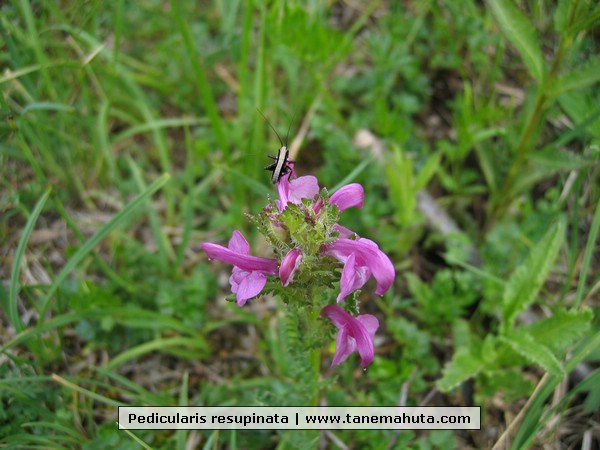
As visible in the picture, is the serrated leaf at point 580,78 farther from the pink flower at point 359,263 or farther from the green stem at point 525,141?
the pink flower at point 359,263

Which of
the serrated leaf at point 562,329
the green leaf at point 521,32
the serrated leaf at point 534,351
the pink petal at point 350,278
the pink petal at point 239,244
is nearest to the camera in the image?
the pink petal at point 350,278

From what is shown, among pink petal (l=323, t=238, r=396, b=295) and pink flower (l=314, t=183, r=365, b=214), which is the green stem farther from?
pink petal (l=323, t=238, r=396, b=295)

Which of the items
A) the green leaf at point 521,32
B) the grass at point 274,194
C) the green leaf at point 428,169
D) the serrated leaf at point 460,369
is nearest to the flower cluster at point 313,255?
the grass at point 274,194

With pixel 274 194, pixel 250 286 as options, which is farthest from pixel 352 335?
pixel 274 194

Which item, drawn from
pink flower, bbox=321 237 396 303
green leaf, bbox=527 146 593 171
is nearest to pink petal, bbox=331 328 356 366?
pink flower, bbox=321 237 396 303

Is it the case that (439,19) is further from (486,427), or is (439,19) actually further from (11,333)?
(11,333)

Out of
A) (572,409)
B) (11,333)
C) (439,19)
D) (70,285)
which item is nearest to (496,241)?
(572,409)
